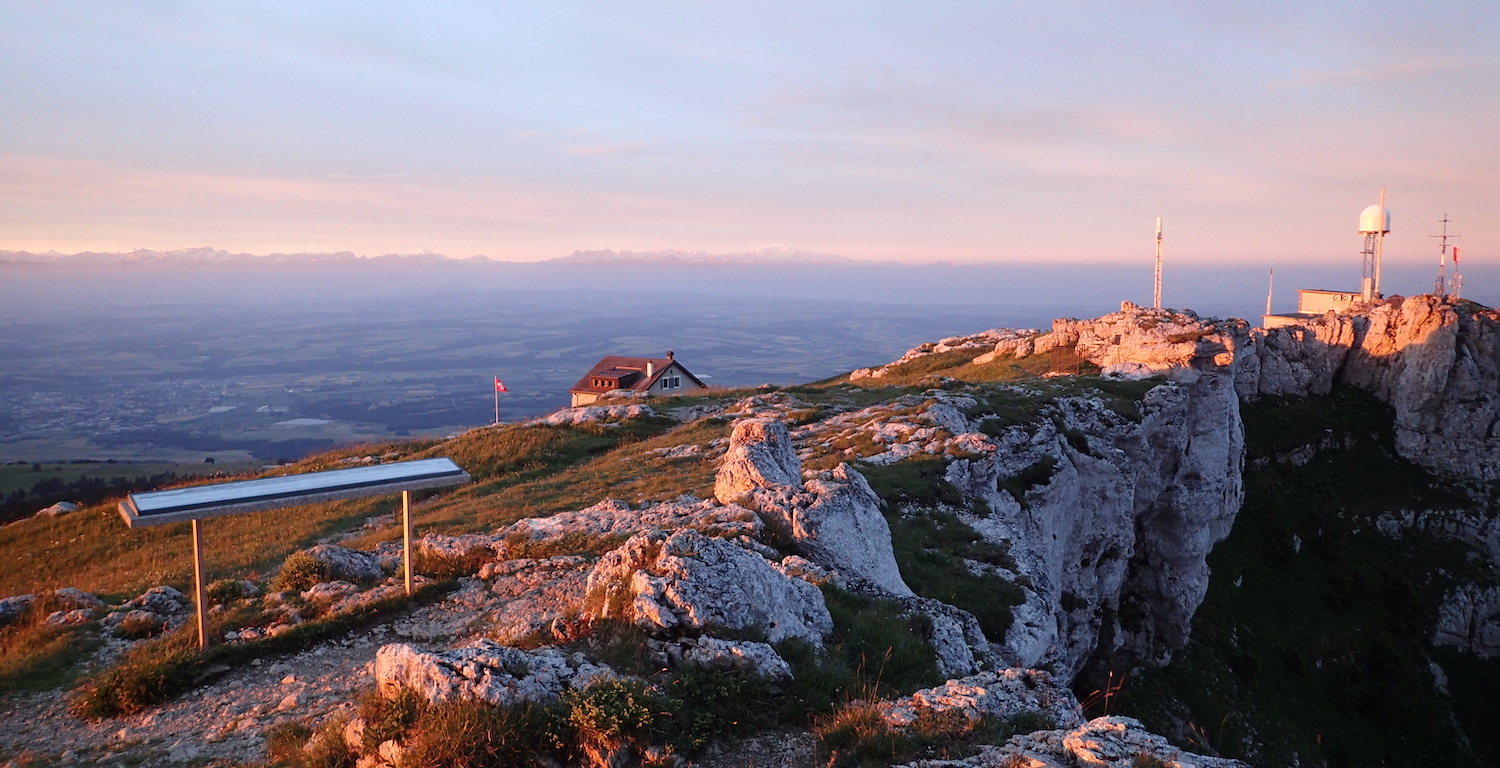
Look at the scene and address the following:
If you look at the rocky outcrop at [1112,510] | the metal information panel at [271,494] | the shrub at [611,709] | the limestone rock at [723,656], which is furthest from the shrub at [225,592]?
the rocky outcrop at [1112,510]

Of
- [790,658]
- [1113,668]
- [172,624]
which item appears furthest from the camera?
[1113,668]

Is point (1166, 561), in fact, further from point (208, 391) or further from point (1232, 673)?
point (208, 391)

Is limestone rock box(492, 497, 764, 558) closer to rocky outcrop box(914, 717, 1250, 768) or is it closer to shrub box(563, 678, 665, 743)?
shrub box(563, 678, 665, 743)

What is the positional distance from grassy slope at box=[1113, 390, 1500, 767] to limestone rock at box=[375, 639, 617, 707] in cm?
2966

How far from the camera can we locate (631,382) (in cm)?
5956

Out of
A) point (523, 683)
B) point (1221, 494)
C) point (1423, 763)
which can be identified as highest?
point (523, 683)

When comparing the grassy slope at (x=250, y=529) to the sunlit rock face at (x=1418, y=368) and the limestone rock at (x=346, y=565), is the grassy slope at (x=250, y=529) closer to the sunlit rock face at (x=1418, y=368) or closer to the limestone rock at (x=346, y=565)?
the limestone rock at (x=346, y=565)

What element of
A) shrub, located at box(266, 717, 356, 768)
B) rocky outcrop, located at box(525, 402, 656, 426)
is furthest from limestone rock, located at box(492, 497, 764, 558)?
rocky outcrop, located at box(525, 402, 656, 426)

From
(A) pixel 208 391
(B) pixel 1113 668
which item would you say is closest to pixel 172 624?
(B) pixel 1113 668

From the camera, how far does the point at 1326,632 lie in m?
38.9

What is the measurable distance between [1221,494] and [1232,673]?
28.2ft

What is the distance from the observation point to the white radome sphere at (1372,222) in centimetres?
5956

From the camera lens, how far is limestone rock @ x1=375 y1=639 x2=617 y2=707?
729cm

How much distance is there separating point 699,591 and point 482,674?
287 centimetres
